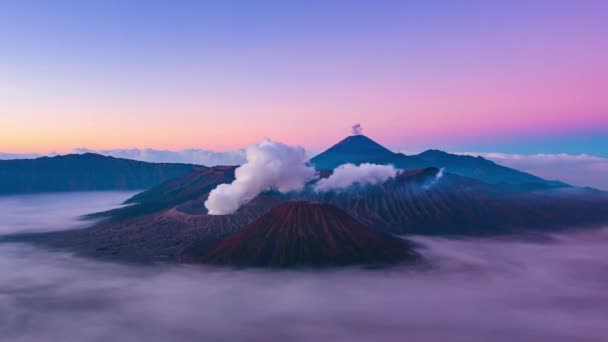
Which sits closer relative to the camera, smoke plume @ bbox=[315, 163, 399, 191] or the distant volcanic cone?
the distant volcanic cone

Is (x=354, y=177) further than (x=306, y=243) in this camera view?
Yes

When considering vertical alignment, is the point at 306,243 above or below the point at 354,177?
below

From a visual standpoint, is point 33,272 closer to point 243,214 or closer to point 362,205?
point 243,214

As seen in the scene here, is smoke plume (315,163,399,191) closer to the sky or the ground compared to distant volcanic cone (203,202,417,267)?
closer to the sky

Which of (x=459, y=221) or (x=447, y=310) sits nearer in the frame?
(x=447, y=310)

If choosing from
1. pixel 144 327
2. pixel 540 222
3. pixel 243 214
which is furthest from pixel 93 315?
pixel 540 222
